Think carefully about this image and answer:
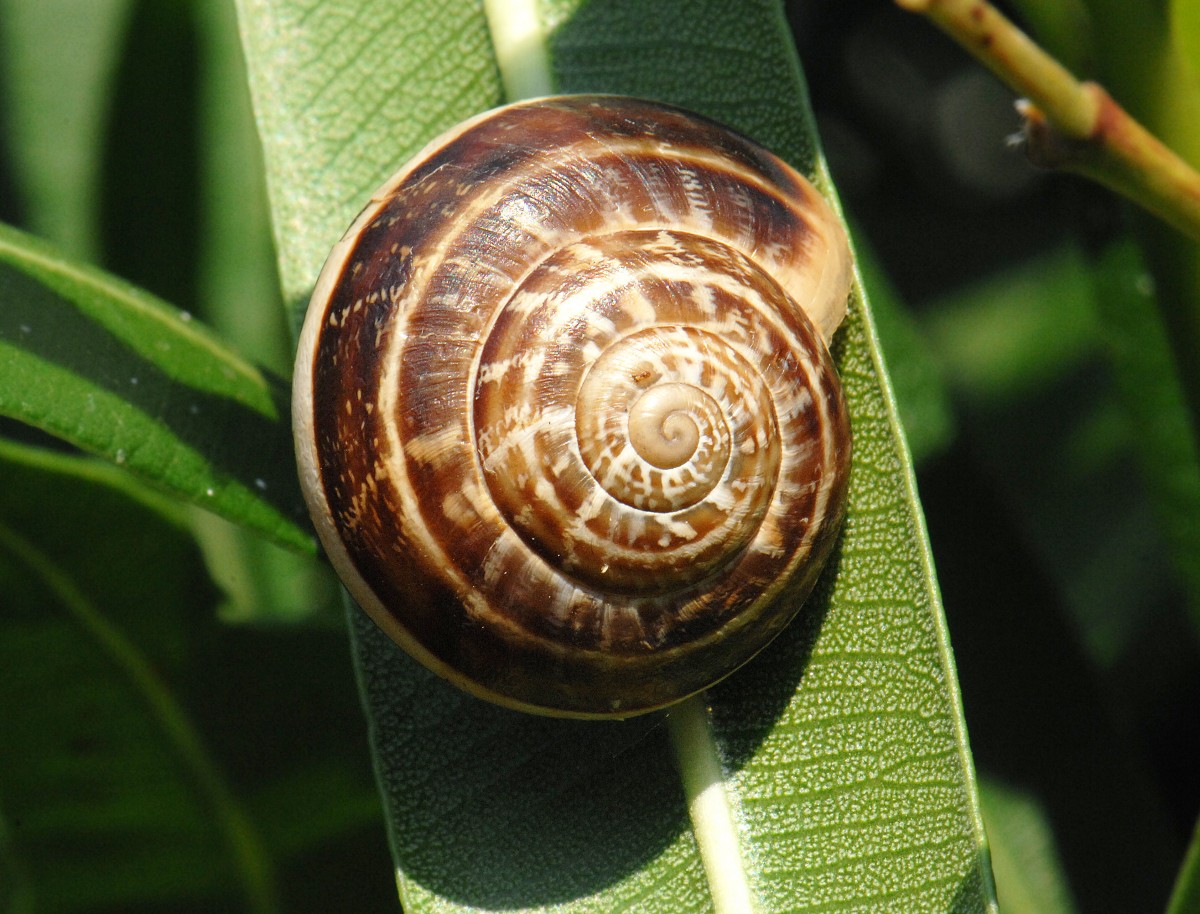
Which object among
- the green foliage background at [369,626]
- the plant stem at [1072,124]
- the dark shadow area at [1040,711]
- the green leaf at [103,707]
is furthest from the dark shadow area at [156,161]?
the plant stem at [1072,124]

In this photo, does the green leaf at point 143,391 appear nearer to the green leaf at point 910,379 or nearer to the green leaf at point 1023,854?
the green leaf at point 910,379

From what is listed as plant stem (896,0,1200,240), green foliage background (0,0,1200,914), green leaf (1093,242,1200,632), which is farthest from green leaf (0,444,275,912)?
green leaf (1093,242,1200,632)

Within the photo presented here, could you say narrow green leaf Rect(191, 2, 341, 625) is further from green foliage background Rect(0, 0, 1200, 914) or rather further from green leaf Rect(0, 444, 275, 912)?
green leaf Rect(0, 444, 275, 912)

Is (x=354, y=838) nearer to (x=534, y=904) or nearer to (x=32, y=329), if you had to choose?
(x=534, y=904)

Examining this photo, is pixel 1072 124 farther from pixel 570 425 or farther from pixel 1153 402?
pixel 1153 402

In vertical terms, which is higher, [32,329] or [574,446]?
[32,329]

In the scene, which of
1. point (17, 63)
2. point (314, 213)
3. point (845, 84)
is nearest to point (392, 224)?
point (314, 213)
